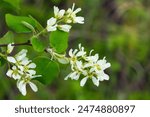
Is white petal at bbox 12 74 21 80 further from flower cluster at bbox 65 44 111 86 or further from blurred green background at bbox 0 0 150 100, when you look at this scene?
blurred green background at bbox 0 0 150 100

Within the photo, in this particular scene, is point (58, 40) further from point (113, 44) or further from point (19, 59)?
point (113, 44)

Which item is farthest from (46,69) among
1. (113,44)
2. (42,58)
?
(113,44)

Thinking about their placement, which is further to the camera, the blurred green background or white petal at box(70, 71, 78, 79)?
the blurred green background

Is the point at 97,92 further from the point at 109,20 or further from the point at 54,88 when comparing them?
the point at 109,20

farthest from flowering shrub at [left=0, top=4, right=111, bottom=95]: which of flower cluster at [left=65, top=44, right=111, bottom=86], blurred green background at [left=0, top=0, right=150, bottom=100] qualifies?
blurred green background at [left=0, top=0, right=150, bottom=100]

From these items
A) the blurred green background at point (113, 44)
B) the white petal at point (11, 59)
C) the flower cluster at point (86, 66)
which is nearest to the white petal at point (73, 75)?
the flower cluster at point (86, 66)

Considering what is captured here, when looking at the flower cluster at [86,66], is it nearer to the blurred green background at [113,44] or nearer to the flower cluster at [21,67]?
the flower cluster at [21,67]

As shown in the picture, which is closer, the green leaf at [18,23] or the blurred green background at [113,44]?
the green leaf at [18,23]
